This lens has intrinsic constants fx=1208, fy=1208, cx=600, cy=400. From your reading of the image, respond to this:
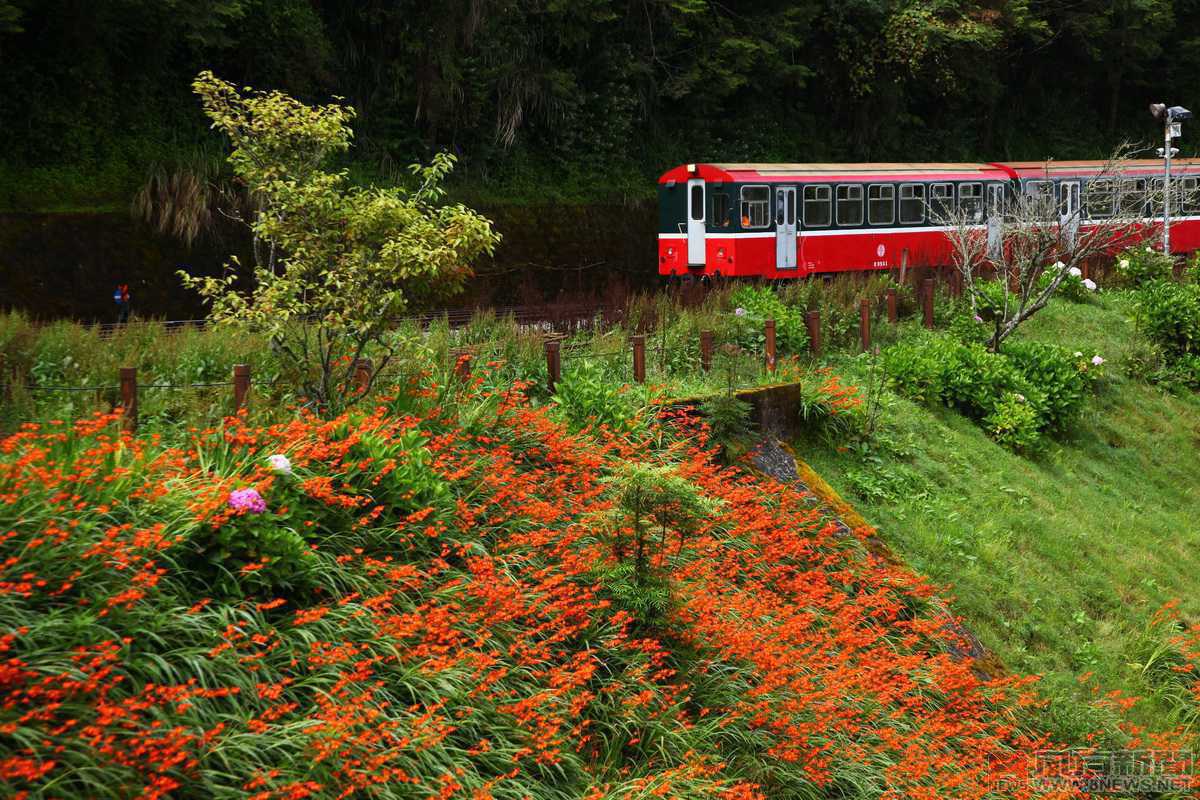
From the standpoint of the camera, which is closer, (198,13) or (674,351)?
(674,351)

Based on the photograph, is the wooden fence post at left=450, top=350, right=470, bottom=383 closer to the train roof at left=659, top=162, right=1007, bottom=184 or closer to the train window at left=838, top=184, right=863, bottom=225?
the train roof at left=659, top=162, right=1007, bottom=184

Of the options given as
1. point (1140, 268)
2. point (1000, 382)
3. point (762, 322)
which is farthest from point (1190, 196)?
point (762, 322)

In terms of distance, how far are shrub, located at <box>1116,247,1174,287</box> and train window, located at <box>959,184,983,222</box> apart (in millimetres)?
2995

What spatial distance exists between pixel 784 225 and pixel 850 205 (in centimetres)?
163

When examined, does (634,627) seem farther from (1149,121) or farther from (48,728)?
(1149,121)

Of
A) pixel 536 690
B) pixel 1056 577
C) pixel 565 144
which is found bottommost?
pixel 1056 577

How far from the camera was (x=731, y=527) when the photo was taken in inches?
387

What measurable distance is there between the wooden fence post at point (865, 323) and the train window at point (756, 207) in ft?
21.8

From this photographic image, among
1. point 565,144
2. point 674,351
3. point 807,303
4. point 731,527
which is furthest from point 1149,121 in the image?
point 731,527

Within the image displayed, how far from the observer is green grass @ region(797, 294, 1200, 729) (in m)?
10.6

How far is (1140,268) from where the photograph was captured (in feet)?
76.6

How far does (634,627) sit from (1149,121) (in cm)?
4218

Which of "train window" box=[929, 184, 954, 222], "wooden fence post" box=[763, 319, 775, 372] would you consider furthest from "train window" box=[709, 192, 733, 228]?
"wooden fence post" box=[763, 319, 775, 372]

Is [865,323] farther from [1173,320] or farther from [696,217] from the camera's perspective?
→ [696,217]
